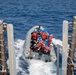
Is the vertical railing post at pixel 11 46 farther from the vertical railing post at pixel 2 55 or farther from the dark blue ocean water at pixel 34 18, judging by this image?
the dark blue ocean water at pixel 34 18

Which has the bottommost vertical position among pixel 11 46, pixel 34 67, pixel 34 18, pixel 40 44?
pixel 34 67

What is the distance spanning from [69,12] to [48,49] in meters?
29.7

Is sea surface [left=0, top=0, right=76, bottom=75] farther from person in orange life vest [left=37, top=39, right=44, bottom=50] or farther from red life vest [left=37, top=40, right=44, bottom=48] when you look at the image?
red life vest [left=37, top=40, right=44, bottom=48]

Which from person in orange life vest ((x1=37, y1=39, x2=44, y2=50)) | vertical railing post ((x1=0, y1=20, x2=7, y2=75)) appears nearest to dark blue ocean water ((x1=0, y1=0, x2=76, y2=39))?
person in orange life vest ((x1=37, y1=39, x2=44, y2=50))

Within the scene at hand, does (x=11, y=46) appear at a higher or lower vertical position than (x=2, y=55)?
higher

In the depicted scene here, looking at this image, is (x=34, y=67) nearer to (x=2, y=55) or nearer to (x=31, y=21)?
(x=2, y=55)

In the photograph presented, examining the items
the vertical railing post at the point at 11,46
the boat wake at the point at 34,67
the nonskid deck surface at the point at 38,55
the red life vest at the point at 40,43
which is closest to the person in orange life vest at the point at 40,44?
the red life vest at the point at 40,43

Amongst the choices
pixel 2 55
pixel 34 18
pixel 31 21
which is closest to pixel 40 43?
pixel 2 55

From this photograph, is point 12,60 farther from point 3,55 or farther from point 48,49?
point 48,49

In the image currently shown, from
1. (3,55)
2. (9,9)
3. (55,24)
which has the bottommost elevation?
(3,55)

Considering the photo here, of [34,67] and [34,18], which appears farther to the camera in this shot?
[34,18]

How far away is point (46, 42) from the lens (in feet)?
87.0

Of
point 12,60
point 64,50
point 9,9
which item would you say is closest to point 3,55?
point 12,60

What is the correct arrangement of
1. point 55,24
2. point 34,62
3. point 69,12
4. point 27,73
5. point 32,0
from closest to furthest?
point 27,73 → point 34,62 → point 55,24 → point 69,12 → point 32,0
